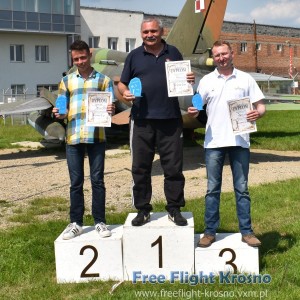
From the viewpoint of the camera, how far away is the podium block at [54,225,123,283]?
16.1 ft

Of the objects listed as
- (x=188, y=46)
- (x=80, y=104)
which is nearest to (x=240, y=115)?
(x=80, y=104)

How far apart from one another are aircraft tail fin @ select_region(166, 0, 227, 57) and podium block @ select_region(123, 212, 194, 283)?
9.55 meters

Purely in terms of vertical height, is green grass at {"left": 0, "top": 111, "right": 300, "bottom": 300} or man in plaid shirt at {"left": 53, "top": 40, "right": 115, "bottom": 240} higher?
man in plaid shirt at {"left": 53, "top": 40, "right": 115, "bottom": 240}

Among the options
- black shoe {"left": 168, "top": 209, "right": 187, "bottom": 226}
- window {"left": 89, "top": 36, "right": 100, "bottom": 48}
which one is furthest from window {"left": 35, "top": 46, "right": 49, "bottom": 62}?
black shoe {"left": 168, "top": 209, "right": 187, "bottom": 226}

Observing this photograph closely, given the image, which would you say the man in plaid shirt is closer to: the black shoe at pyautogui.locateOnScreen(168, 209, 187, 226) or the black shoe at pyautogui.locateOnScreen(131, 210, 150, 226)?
the black shoe at pyautogui.locateOnScreen(131, 210, 150, 226)

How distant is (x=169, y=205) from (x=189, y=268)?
2.08 feet

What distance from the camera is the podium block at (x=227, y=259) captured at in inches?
193

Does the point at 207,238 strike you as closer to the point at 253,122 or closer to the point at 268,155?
the point at 253,122

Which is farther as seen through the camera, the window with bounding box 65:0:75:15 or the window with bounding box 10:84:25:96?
the window with bounding box 65:0:75:15

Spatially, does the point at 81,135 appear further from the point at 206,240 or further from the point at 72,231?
the point at 206,240

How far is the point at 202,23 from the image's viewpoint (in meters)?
13.5

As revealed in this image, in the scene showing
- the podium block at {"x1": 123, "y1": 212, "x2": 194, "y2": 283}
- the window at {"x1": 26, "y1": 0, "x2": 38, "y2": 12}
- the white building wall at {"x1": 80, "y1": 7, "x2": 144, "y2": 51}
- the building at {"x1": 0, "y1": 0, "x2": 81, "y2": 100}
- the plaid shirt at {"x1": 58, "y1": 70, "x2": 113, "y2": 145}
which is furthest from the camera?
the white building wall at {"x1": 80, "y1": 7, "x2": 144, "y2": 51}

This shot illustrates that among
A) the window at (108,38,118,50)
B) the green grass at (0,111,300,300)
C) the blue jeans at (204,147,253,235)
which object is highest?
the window at (108,38,118,50)

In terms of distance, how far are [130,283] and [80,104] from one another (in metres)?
1.82
